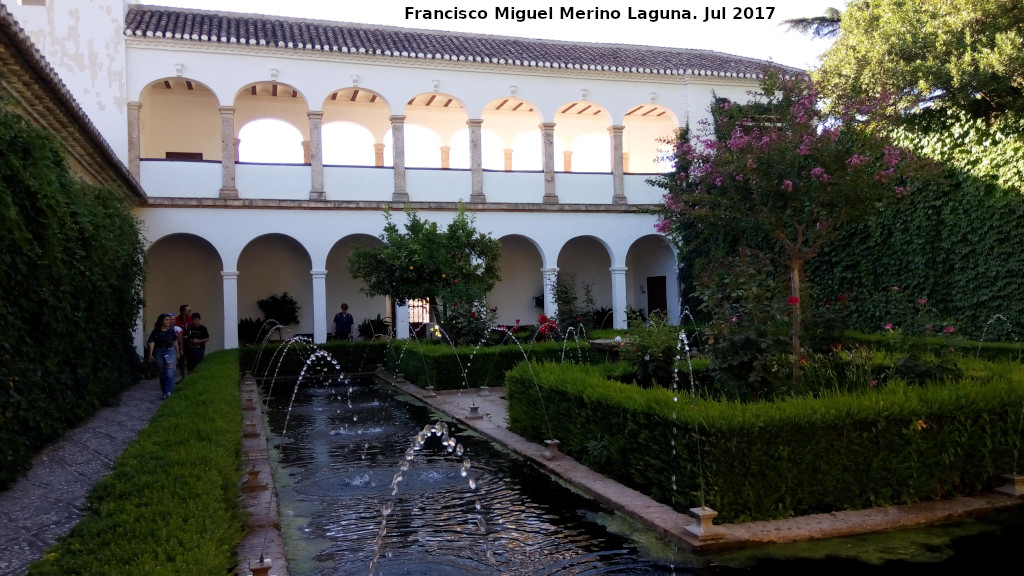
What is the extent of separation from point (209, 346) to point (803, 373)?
1656 centimetres

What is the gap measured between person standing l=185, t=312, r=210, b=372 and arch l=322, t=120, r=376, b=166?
883cm

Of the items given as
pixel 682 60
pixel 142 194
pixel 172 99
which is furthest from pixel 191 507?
pixel 682 60

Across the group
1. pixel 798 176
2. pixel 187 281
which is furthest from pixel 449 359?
pixel 187 281

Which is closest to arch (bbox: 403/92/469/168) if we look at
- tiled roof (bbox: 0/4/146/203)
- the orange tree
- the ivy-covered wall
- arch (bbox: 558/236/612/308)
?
arch (bbox: 558/236/612/308)

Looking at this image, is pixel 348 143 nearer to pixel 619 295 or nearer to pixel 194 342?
pixel 619 295

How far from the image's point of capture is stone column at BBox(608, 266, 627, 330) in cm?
2019

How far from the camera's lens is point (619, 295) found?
66.6 ft

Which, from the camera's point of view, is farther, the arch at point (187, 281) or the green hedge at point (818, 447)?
the arch at point (187, 281)

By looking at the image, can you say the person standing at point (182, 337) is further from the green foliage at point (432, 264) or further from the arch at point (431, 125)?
the arch at point (431, 125)

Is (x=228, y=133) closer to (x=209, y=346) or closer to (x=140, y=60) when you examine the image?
(x=140, y=60)

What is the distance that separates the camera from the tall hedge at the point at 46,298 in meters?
6.17

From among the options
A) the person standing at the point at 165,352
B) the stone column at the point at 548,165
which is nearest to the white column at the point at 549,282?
the stone column at the point at 548,165

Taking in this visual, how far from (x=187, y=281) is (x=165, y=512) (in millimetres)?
17201

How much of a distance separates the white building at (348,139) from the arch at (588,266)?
7cm
